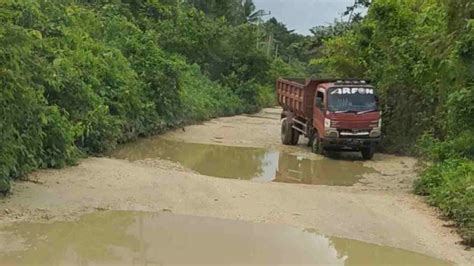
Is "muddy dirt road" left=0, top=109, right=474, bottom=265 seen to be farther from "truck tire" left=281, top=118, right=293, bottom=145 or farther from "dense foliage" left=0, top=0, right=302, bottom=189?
"truck tire" left=281, top=118, right=293, bottom=145

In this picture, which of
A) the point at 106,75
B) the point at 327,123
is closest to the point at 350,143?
the point at 327,123

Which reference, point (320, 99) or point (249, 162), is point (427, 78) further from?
point (249, 162)

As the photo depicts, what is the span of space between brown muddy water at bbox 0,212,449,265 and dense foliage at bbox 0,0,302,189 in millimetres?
2269

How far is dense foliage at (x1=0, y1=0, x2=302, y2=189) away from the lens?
11.0 m

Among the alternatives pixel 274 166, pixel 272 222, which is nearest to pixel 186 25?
pixel 274 166

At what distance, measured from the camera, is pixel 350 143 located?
1906 centimetres

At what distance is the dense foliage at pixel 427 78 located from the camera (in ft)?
40.0

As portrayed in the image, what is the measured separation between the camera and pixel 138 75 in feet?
80.2

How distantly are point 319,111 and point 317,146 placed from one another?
1.20m

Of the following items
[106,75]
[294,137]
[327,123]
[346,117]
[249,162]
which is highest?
[106,75]

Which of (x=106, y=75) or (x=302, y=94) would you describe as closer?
(x=106, y=75)

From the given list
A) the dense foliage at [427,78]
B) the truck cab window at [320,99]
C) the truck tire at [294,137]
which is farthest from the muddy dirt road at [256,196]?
the truck tire at [294,137]

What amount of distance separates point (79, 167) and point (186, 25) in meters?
21.1

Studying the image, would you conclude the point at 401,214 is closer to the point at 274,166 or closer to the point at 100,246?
the point at 100,246
